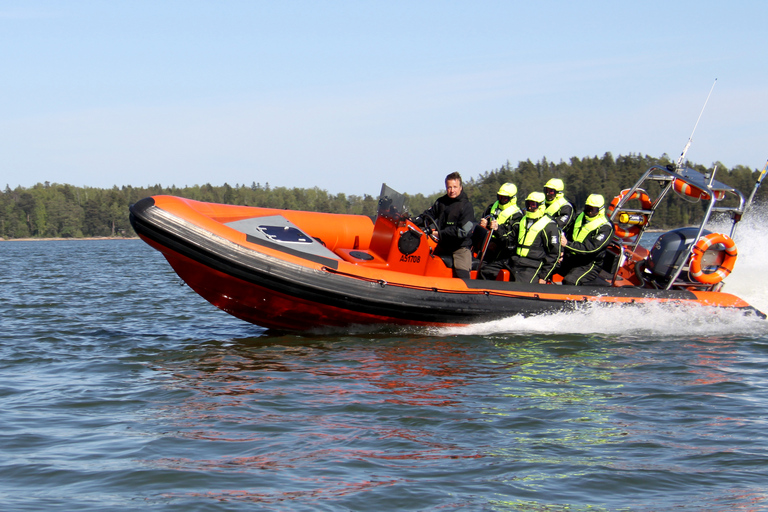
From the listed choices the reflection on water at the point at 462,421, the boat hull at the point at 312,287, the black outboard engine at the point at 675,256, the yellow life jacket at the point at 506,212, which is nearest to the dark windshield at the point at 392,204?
the boat hull at the point at 312,287

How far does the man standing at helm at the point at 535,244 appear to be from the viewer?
7.08m

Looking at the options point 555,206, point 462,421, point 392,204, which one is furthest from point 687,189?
point 462,421

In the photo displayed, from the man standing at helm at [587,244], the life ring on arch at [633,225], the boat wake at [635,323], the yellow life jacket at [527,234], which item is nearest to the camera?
the boat wake at [635,323]

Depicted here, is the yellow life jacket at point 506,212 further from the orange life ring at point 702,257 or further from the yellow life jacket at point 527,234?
the orange life ring at point 702,257

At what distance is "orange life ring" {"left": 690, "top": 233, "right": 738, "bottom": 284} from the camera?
7379mm

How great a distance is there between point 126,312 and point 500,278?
512 centimetres

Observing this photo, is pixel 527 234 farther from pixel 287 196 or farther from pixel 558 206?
pixel 287 196

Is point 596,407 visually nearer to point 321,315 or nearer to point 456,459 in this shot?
point 456,459

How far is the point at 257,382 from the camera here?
527 centimetres

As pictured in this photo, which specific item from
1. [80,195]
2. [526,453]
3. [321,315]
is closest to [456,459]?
[526,453]

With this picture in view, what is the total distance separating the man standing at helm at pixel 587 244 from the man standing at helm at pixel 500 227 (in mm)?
570

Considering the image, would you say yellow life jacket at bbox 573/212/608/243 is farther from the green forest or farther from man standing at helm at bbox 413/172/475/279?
the green forest

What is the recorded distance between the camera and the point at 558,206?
7547 mm

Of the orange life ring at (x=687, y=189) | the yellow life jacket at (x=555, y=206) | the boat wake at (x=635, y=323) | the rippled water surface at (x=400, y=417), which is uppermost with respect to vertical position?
the orange life ring at (x=687, y=189)
